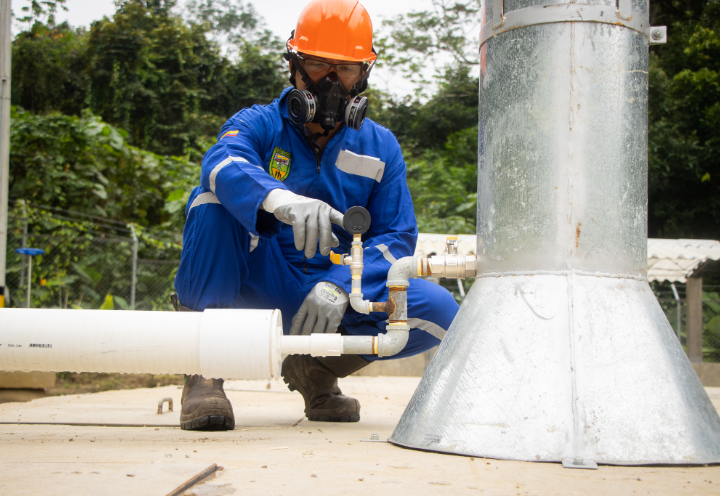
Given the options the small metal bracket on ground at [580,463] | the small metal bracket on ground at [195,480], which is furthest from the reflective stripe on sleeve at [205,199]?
the small metal bracket on ground at [580,463]

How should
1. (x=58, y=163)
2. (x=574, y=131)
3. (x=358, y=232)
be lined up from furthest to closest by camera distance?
(x=58, y=163) → (x=358, y=232) → (x=574, y=131)

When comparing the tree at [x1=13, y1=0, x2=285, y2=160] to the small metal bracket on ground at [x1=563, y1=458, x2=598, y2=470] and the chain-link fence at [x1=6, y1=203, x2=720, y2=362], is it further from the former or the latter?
the small metal bracket on ground at [x1=563, y1=458, x2=598, y2=470]

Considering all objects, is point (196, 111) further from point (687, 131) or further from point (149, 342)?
point (149, 342)

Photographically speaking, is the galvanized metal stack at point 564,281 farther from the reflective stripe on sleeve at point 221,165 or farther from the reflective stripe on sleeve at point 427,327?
the reflective stripe on sleeve at point 221,165

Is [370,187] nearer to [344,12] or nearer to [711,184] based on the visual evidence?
[344,12]

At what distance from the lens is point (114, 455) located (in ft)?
4.33

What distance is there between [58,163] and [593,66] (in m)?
8.37

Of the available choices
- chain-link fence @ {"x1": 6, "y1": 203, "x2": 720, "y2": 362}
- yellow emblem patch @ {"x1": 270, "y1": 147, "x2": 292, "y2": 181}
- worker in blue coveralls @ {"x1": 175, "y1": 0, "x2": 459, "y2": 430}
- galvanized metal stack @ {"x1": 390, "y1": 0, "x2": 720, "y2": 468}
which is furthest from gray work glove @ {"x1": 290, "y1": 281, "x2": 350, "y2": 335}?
chain-link fence @ {"x1": 6, "y1": 203, "x2": 720, "y2": 362}

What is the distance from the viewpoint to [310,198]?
1.86 metres

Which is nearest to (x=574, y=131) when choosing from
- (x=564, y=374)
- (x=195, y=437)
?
(x=564, y=374)

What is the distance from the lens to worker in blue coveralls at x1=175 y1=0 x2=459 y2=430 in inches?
74.8

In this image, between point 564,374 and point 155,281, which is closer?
point 564,374

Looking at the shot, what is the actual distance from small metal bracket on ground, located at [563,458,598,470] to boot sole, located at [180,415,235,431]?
1.01 metres

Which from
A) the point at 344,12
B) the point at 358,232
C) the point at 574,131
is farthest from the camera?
the point at 344,12
